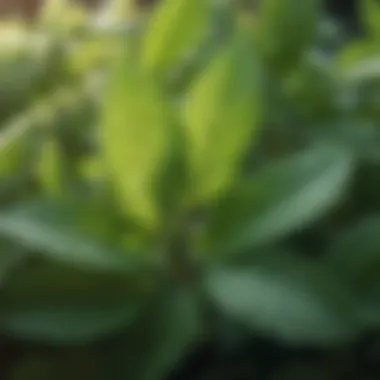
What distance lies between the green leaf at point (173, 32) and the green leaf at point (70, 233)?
0.05 m

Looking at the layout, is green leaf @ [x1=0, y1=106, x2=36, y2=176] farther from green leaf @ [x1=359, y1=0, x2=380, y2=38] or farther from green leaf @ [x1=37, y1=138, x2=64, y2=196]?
green leaf @ [x1=359, y1=0, x2=380, y2=38]

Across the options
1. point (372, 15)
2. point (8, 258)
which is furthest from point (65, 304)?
point (372, 15)

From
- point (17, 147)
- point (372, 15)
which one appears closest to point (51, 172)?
point (17, 147)

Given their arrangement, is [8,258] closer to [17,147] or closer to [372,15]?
[17,147]

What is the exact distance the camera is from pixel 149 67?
0.21 m

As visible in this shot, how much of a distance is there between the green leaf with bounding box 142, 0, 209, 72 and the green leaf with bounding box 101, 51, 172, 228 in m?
0.04

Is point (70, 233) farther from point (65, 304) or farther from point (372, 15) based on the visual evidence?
point (372, 15)

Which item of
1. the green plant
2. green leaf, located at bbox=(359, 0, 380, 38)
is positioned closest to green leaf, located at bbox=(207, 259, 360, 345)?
the green plant

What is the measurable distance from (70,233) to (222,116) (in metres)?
0.04

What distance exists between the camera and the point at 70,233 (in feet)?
0.54

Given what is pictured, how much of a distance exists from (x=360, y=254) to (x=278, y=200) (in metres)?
0.03

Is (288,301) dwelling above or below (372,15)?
below

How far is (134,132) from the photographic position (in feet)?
0.53

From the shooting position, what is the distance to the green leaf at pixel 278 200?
0.54ft
